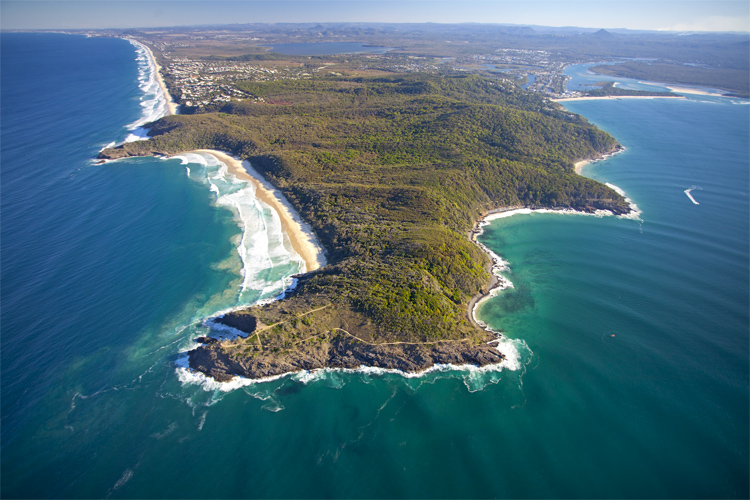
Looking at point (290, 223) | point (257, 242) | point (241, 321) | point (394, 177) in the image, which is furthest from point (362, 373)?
point (394, 177)


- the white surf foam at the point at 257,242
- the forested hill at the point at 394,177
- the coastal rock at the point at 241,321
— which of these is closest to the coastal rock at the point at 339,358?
the forested hill at the point at 394,177

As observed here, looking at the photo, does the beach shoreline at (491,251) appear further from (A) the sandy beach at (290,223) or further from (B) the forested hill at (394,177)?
(A) the sandy beach at (290,223)

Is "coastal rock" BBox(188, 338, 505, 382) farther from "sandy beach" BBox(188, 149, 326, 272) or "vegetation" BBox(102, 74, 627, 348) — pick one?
"sandy beach" BBox(188, 149, 326, 272)

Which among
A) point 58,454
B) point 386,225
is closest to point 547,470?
point 386,225

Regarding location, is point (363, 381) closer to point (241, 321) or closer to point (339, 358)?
point (339, 358)

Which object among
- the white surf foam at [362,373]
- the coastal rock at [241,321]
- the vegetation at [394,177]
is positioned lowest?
the white surf foam at [362,373]
